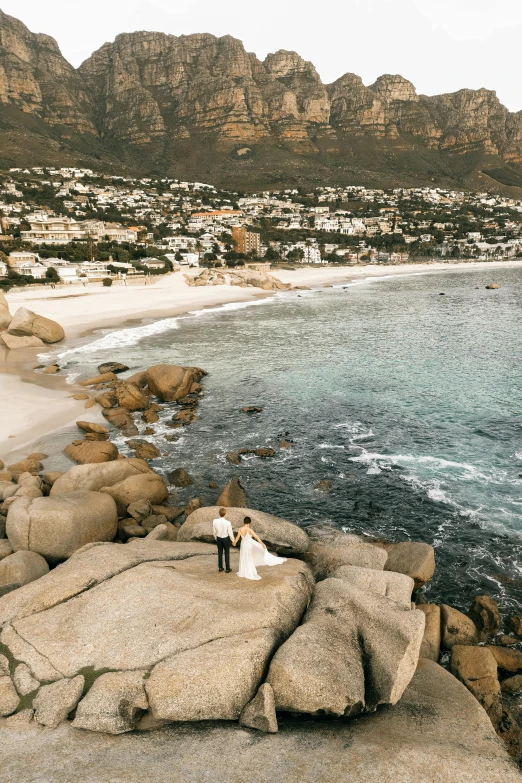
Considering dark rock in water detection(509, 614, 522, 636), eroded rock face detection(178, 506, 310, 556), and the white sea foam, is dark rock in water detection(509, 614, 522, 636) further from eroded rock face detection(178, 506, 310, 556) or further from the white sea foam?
the white sea foam

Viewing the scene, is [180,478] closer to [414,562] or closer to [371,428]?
[414,562]

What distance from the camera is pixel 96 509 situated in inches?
572

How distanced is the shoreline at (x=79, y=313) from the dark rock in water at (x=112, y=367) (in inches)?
115

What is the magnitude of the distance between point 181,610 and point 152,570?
147 centimetres

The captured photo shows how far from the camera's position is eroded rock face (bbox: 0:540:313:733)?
752 cm

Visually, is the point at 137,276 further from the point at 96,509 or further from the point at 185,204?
the point at 185,204

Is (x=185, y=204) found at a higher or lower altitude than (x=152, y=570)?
higher

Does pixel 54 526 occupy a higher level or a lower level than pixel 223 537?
lower

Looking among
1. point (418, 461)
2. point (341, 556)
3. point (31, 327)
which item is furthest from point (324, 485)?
point (31, 327)

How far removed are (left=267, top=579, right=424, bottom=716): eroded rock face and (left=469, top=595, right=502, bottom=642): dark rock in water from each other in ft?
12.7

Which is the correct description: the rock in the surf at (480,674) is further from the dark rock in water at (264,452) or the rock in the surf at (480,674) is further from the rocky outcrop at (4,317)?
the rocky outcrop at (4,317)

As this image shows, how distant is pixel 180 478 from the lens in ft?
64.1

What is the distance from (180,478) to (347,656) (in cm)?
1229

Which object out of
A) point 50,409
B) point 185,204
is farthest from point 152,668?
point 185,204
